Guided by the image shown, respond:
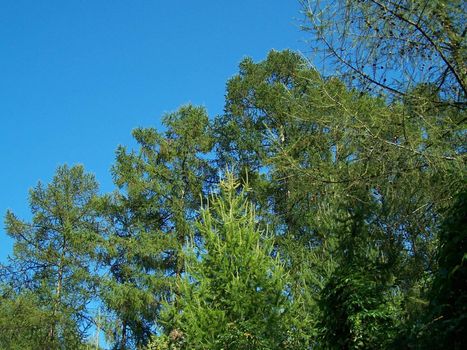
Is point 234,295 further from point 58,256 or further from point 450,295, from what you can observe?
point 58,256

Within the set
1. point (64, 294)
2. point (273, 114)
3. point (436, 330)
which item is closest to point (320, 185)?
point (436, 330)

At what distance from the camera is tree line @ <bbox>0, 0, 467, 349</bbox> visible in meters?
4.74

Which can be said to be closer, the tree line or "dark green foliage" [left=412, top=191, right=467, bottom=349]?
"dark green foliage" [left=412, top=191, right=467, bottom=349]

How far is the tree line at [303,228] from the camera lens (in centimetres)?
474

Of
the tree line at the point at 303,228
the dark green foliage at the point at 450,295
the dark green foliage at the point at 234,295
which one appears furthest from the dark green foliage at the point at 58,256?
the dark green foliage at the point at 450,295

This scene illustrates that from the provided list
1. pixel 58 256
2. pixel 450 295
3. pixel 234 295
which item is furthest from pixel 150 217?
pixel 450 295

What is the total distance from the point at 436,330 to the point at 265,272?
18.8ft

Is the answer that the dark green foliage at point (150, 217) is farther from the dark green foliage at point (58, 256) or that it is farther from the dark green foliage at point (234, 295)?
the dark green foliage at point (234, 295)

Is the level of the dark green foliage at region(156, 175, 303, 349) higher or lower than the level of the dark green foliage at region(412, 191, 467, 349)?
higher

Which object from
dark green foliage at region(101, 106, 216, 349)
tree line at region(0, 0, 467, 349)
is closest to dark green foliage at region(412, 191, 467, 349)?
tree line at region(0, 0, 467, 349)

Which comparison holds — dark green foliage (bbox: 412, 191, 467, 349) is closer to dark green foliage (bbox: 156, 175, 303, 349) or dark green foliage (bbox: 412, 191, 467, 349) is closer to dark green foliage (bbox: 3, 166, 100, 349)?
dark green foliage (bbox: 156, 175, 303, 349)

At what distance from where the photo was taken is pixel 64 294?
64.3 feet

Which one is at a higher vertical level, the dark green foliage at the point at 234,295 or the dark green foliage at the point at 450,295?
the dark green foliage at the point at 234,295

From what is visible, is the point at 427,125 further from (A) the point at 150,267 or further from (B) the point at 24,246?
(B) the point at 24,246
